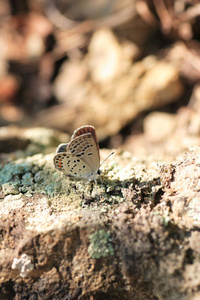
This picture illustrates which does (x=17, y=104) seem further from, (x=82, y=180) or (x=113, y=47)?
(x=82, y=180)

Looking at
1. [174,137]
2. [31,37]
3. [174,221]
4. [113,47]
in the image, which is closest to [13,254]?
[174,221]

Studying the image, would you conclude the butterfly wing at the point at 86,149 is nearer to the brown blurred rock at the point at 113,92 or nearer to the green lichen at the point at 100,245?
the green lichen at the point at 100,245

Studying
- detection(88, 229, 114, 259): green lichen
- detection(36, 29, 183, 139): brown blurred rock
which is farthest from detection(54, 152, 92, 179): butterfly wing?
detection(36, 29, 183, 139): brown blurred rock

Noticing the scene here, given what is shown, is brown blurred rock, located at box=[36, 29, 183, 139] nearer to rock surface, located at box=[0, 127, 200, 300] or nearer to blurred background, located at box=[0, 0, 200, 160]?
blurred background, located at box=[0, 0, 200, 160]

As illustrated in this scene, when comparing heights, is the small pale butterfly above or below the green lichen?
above

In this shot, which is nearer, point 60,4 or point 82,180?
point 82,180

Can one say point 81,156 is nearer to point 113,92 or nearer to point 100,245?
point 100,245

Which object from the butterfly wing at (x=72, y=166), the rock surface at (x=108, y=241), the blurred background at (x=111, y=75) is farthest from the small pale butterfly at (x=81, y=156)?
the blurred background at (x=111, y=75)
